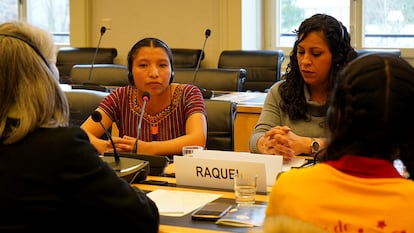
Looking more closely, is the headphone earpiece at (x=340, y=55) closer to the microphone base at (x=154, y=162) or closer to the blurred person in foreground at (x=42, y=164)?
the microphone base at (x=154, y=162)

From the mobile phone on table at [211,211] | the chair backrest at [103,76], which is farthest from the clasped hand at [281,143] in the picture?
the chair backrest at [103,76]

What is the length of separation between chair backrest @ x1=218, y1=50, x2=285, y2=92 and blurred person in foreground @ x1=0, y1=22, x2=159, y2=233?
13.2 ft

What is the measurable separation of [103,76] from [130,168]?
3132 millimetres

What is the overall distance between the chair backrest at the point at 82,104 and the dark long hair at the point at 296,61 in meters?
0.98

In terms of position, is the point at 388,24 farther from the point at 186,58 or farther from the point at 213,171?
the point at 213,171

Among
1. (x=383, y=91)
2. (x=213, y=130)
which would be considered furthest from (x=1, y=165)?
(x=213, y=130)

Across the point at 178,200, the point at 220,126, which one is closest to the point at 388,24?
the point at 220,126

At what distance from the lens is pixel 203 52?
6316mm

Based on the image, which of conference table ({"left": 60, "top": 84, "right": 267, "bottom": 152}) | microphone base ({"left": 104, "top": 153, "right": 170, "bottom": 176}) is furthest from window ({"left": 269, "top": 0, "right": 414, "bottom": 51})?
microphone base ({"left": 104, "top": 153, "right": 170, "bottom": 176})

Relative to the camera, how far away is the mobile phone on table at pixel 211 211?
1.95 metres

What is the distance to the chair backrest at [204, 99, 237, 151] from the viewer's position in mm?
3232

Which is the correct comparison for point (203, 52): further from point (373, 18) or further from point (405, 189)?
point (405, 189)

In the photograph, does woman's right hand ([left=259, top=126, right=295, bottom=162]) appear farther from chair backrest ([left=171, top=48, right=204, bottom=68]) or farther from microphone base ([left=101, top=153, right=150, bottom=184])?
chair backrest ([left=171, top=48, right=204, bottom=68])

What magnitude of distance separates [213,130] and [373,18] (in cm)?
324
